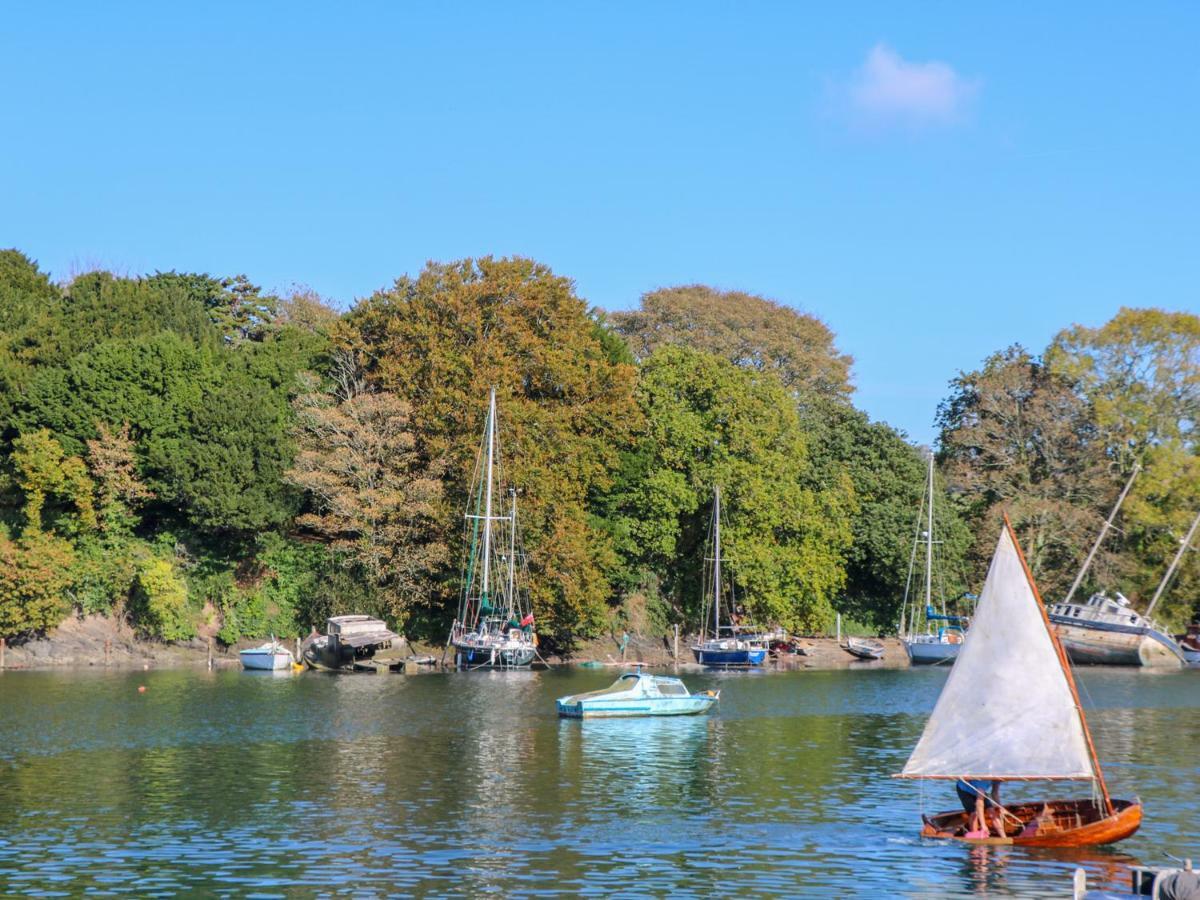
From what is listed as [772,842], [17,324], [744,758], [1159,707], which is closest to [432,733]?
[744,758]

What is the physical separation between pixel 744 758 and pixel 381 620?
43249 millimetres

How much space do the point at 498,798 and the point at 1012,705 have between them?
45.0ft

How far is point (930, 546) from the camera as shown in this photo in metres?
96.8

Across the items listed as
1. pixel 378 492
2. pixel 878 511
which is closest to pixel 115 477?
pixel 378 492

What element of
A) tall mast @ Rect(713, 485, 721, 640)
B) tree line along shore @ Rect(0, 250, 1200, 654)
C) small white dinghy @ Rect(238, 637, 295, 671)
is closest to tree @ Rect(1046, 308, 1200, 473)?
tree line along shore @ Rect(0, 250, 1200, 654)

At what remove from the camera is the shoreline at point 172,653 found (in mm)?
83125

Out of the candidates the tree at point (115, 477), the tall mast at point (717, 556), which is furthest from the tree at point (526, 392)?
the tree at point (115, 477)

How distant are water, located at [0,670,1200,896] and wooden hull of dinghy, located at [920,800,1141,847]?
0.45 metres

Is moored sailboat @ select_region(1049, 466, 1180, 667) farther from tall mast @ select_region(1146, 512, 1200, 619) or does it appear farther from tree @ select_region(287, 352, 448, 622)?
tree @ select_region(287, 352, 448, 622)

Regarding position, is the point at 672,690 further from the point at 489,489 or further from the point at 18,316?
the point at 18,316

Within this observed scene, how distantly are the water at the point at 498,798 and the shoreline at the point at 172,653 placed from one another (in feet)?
57.5

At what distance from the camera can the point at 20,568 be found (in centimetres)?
8006

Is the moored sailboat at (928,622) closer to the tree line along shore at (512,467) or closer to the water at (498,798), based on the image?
the tree line along shore at (512,467)

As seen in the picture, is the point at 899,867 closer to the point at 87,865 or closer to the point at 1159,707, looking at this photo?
the point at 87,865
